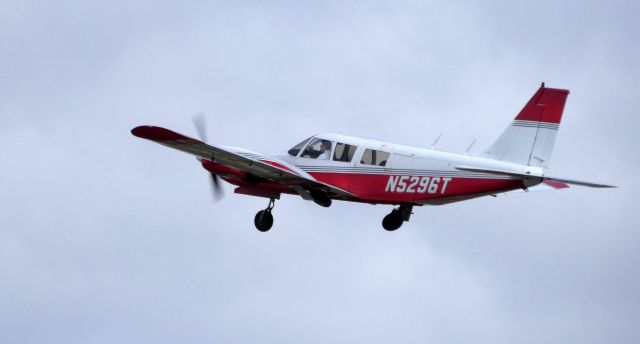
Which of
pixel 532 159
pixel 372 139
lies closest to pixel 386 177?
pixel 372 139

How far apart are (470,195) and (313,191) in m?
4.08

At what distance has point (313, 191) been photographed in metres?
37.9

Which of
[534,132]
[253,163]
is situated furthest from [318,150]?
[534,132]

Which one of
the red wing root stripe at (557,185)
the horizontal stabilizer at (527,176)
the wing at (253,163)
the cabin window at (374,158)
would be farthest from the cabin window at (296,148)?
the red wing root stripe at (557,185)

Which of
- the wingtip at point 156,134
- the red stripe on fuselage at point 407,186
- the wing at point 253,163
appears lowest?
the wingtip at point 156,134

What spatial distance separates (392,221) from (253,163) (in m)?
3.91

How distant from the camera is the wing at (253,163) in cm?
3566

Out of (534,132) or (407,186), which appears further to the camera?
(407,186)

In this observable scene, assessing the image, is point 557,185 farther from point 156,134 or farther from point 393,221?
point 156,134

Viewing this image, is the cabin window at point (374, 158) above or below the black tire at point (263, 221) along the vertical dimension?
above

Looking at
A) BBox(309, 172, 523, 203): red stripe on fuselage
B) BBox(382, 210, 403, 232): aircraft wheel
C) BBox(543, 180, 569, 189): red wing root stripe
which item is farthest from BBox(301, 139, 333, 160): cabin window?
BBox(543, 180, 569, 189): red wing root stripe

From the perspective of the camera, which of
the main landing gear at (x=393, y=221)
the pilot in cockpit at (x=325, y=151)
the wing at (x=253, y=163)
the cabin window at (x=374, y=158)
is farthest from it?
the main landing gear at (x=393, y=221)

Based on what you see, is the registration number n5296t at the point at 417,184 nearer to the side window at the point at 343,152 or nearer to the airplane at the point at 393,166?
the airplane at the point at 393,166

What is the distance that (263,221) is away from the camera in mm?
38562
